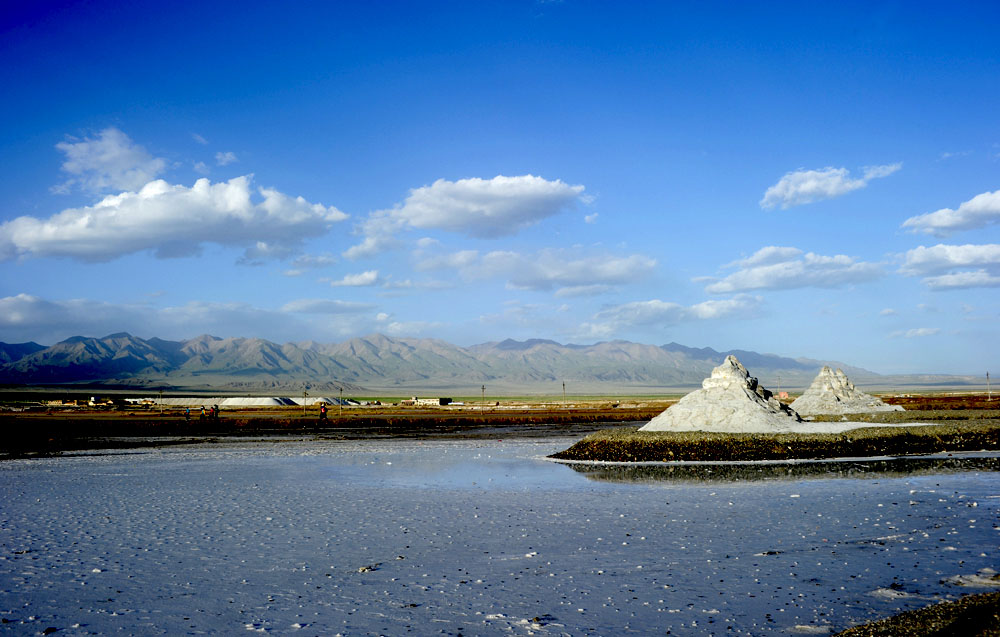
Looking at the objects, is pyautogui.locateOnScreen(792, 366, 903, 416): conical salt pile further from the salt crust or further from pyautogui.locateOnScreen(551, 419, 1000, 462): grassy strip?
pyautogui.locateOnScreen(551, 419, 1000, 462): grassy strip

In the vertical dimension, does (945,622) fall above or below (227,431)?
above

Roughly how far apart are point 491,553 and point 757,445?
69.7 feet

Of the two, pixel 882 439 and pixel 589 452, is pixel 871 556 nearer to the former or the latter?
pixel 589 452

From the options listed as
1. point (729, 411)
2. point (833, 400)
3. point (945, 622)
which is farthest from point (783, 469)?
point (833, 400)

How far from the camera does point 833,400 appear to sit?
199 feet

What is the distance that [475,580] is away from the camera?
1121 cm

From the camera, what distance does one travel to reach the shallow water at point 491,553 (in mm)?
9484

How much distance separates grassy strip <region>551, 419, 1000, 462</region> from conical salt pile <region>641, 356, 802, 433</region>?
227 cm

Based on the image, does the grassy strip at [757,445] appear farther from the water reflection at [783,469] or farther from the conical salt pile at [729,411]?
the conical salt pile at [729,411]

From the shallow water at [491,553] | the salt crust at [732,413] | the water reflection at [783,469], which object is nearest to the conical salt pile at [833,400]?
the salt crust at [732,413]

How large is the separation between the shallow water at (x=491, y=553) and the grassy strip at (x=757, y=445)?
20.4ft

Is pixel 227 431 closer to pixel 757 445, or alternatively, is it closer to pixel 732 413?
pixel 732 413

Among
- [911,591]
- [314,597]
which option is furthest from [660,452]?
[314,597]

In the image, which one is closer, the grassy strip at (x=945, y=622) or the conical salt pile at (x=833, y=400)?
the grassy strip at (x=945, y=622)
